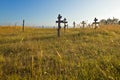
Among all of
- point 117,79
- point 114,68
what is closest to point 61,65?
point 114,68

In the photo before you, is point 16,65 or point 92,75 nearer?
point 92,75

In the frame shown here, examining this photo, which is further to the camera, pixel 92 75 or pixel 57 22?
pixel 57 22

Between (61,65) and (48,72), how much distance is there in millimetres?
969

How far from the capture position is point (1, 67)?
9047 mm

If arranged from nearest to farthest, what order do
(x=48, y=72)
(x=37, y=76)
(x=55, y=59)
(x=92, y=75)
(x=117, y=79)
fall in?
(x=117, y=79) → (x=92, y=75) → (x=37, y=76) → (x=48, y=72) → (x=55, y=59)

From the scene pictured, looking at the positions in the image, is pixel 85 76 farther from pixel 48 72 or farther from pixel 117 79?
pixel 48 72

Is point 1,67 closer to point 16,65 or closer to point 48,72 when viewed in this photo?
point 16,65

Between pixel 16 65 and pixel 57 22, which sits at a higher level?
pixel 57 22

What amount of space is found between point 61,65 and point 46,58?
2169 millimetres

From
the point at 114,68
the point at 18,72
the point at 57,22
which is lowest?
the point at 18,72

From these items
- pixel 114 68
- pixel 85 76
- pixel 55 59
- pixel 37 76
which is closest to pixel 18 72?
pixel 37 76

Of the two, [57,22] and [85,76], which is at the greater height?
[57,22]

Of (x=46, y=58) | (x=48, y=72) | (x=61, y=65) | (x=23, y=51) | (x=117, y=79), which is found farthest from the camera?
(x=23, y=51)

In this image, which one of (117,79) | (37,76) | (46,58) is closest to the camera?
(117,79)
